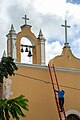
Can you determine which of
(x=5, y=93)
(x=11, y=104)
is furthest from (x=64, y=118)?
(x=11, y=104)

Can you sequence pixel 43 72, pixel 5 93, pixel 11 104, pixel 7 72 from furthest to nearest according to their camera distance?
1. pixel 43 72
2. pixel 5 93
3. pixel 7 72
4. pixel 11 104

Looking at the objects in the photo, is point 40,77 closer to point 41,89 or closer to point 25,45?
point 41,89

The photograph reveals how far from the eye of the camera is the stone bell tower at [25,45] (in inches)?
581

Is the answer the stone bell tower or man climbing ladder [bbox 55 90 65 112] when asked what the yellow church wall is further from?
man climbing ladder [bbox 55 90 65 112]

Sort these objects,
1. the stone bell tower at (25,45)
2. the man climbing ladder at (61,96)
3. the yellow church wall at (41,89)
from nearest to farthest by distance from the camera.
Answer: the man climbing ladder at (61,96)
the yellow church wall at (41,89)
the stone bell tower at (25,45)

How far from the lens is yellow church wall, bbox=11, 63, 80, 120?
14.5 m

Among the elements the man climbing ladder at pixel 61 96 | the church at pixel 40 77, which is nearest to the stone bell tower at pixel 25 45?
the church at pixel 40 77

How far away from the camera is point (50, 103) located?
15039 mm

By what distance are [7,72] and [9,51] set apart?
534 centimetres

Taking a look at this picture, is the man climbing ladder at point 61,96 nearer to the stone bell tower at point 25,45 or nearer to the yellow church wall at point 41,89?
the yellow church wall at point 41,89

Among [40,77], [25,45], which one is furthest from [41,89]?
[25,45]

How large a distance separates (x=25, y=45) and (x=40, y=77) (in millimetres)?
1470

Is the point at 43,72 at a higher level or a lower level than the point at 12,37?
lower

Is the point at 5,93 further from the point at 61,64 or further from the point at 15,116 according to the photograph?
the point at 15,116
